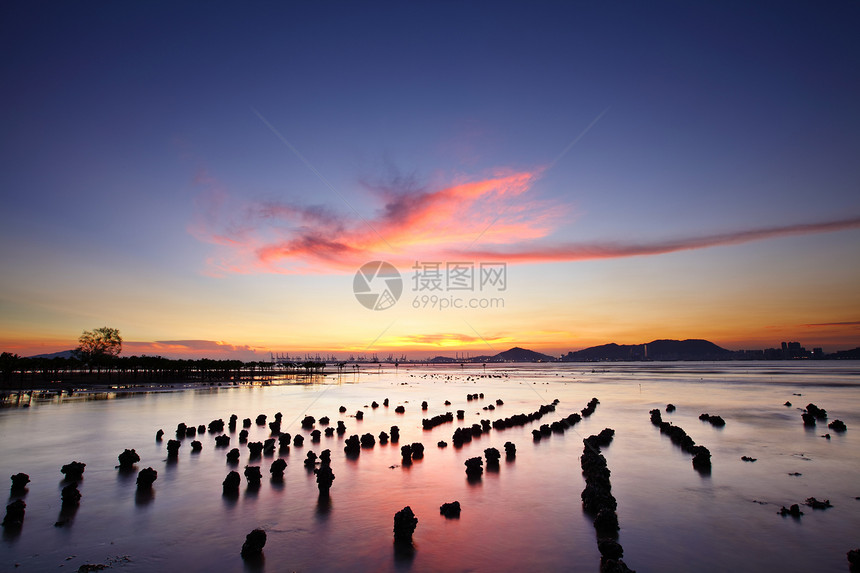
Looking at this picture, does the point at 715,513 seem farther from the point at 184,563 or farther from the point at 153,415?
the point at 153,415

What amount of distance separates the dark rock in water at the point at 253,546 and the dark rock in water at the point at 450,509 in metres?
5.95

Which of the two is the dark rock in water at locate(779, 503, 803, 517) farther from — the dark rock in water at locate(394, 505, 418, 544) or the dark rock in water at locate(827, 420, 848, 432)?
the dark rock in water at locate(827, 420, 848, 432)

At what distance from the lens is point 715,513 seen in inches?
603

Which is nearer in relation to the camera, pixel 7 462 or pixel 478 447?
pixel 7 462

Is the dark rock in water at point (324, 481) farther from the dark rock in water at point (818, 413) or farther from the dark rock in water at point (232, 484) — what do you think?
the dark rock in water at point (818, 413)

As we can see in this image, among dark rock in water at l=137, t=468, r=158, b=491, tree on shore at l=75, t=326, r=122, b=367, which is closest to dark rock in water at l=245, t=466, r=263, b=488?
dark rock in water at l=137, t=468, r=158, b=491

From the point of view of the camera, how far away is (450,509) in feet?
50.6

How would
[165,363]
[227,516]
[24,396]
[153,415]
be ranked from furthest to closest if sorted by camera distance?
[165,363], [24,396], [153,415], [227,516]

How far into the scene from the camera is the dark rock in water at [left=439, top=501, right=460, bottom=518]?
15281 mm

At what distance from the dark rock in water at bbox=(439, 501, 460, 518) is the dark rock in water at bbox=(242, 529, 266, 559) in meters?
5.95

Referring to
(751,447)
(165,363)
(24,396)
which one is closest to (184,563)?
(751,447)

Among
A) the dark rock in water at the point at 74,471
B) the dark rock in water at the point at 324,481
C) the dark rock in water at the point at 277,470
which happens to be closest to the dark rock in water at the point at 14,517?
the dark rock in water at the point at 74,471

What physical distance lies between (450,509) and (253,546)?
21.1ft

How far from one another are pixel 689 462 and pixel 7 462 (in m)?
33.8
